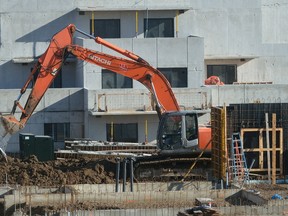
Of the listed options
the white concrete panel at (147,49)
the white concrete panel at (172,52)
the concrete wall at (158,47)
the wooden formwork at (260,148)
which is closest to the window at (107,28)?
the concrete wall at (158,47)

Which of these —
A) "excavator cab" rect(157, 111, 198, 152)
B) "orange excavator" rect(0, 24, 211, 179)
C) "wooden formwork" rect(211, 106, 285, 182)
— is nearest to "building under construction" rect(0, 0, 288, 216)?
"wooden formwork" rect(211, 106, 285, 182)

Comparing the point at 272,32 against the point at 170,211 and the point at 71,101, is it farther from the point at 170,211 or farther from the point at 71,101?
the point at 170,211

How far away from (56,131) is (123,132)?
2.65m

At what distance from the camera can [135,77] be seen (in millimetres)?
37250

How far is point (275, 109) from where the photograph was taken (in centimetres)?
A: 3425

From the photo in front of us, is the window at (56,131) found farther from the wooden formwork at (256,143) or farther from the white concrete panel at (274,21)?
the white concrete panel at (274,21)

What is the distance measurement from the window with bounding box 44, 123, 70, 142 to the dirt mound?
6.07 m

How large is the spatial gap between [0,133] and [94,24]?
31.5 ft

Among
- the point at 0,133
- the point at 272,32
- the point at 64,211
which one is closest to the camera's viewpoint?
the point at 64,211

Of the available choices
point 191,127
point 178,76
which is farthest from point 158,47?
point 191,127

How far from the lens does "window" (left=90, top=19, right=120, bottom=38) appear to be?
44.6 metres

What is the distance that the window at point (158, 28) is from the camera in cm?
4481

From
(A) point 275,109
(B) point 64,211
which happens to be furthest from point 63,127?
(B) point 64,211

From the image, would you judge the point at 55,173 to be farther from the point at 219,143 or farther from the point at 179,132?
the point at 219,143
